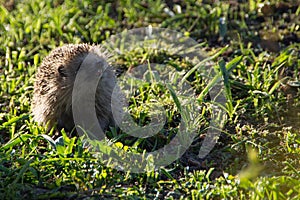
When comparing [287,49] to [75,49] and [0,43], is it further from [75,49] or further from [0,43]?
[0,43]

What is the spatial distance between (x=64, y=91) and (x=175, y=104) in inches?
35.3

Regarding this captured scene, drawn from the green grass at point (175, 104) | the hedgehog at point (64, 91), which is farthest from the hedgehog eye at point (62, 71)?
the green grass at point (175, 104)

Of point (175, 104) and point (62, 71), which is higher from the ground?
point (62, 71)

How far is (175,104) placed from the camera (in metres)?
4.92

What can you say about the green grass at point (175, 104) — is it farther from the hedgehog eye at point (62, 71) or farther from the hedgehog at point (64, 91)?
the hedgehog eye at point (62, 71)

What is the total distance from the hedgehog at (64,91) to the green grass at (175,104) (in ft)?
0.40

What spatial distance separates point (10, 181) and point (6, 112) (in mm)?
1331

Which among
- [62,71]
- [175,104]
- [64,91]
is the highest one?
[62,71]

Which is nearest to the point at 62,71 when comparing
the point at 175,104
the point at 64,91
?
the point at 64,91

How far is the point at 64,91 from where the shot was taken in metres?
4.95

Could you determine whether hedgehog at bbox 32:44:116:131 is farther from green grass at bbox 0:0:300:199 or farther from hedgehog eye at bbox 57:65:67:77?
green grass at bbox 0:0:300:199

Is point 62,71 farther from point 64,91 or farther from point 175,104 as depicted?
point 175,104

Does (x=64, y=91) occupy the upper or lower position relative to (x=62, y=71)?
lower

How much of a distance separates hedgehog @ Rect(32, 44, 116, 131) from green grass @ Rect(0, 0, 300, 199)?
0.12 m
